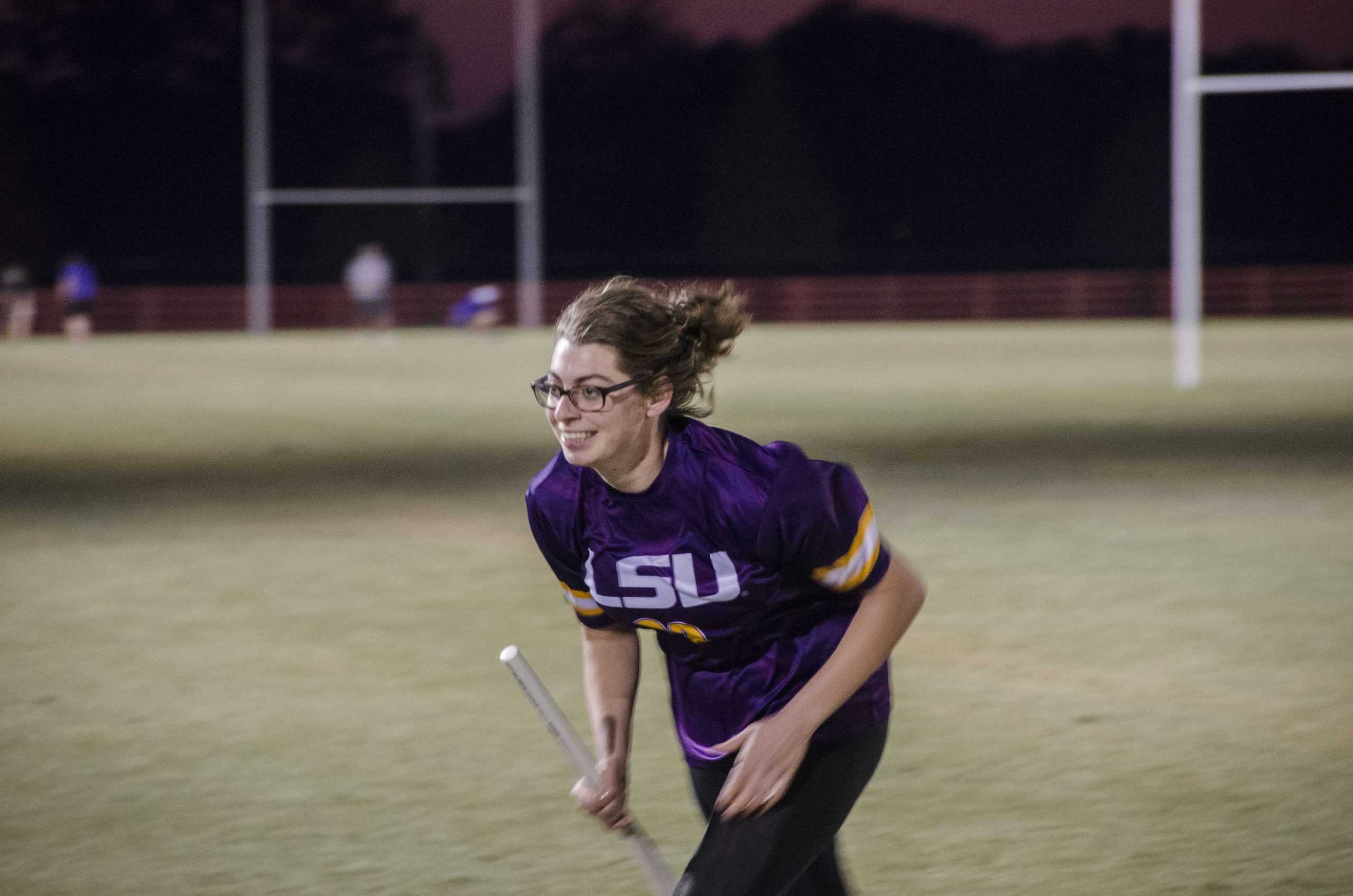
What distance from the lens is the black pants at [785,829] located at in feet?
10.4

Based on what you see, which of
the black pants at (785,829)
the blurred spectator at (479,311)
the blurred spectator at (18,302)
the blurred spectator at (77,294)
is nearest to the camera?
the black pants at (785,829)

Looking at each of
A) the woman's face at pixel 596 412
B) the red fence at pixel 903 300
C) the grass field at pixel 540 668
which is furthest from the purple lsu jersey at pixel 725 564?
the red fence at pixel 903 300

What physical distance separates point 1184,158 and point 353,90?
57487 mm

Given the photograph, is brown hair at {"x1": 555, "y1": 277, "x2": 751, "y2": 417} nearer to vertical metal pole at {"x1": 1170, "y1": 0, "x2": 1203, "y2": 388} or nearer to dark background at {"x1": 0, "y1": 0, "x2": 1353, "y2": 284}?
vertical metal pole at {"x1": 1170, "y1": 0, "x2": 1203, "y2": 388}

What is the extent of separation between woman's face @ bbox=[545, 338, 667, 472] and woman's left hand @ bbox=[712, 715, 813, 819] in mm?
525

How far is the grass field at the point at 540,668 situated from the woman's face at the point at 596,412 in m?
1.64

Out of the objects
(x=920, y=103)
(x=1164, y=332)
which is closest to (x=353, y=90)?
(x=920, y=103)

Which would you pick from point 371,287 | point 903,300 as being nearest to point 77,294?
point 371,287

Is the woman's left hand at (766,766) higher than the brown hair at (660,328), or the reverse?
the brown hair at (660,328)

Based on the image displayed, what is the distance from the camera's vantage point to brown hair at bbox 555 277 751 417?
3.14 metres

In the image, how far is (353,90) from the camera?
239ft

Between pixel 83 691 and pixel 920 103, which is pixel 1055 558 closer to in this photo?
pixel 83 691

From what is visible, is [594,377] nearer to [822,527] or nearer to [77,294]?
[822,527]

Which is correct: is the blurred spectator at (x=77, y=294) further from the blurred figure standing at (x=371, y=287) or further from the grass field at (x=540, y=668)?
the grass field at (x=540, y=668)
